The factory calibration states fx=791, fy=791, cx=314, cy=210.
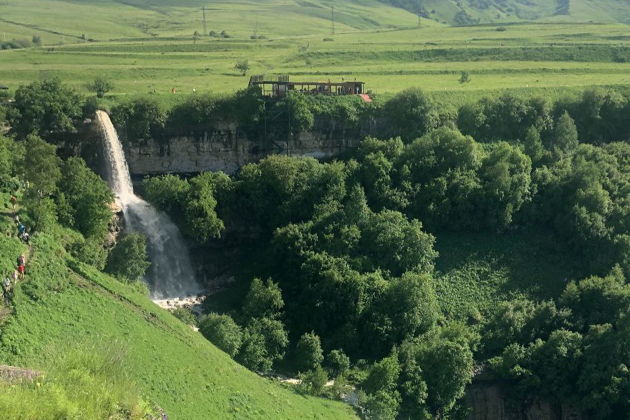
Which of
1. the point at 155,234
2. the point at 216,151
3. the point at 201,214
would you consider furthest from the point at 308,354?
the point at 216,151

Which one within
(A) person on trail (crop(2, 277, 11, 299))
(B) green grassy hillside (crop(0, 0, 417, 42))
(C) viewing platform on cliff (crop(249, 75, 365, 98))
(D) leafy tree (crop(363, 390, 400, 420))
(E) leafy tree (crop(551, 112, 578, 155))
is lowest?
(D) leafy tree (crop(363, 390, 400, 420))

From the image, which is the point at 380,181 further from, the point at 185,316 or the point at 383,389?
the point at 383,389

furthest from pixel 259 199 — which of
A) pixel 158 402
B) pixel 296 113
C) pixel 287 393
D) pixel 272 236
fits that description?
pixel 158 402

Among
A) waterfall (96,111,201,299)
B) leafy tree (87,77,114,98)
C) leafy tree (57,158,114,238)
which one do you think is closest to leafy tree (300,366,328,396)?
waterfall (96,111,201,299)

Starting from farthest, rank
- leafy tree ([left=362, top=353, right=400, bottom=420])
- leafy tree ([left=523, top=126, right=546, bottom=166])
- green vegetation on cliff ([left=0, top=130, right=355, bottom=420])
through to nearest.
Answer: leafy tree ([left=523, top=126, right=546, bottom=166])
leafy tree ([left=362, top=353, right=400, bottom=420])
green vegetation on cliff ([left=0, top=130, right=355, bottom=420])

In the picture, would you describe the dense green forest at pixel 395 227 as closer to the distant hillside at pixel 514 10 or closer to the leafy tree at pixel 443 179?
the leafy tree at pixel 443 179

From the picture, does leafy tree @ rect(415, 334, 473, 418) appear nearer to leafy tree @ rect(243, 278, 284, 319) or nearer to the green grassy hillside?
leafy tree @ rect(243, 278, 284, 319)

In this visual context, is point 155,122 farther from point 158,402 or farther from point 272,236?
point 158,402
